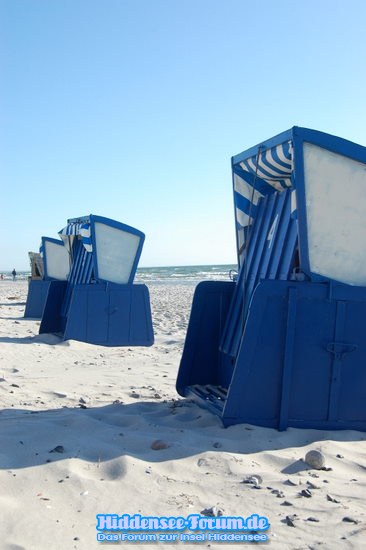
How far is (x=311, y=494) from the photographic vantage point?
10.2 feet

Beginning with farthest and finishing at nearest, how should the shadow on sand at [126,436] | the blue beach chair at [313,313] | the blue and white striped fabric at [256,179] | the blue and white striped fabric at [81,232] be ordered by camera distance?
the blue and white striped fabric at [81,232] < the blue and white striped fabric at [256,179] < the blue beach chair at [313,313] < the shadow on sand at [126,436]

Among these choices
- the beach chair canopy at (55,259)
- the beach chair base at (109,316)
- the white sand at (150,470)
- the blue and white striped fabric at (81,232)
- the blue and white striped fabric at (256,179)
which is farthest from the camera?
the beach chair canopy at (55,259)

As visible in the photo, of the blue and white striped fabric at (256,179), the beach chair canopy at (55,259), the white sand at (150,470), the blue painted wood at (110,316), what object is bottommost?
the white sand at (150,470)

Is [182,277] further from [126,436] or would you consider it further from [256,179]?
[126,436]

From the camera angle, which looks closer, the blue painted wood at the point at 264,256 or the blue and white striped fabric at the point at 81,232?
the blue painted wood at the point at 264,256

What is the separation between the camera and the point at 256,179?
5445 millimetres

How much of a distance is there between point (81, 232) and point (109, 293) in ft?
3.92

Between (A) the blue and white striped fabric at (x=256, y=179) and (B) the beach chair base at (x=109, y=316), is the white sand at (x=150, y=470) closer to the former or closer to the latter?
(A) the blue and white striped fabric at (x=256, y=179)

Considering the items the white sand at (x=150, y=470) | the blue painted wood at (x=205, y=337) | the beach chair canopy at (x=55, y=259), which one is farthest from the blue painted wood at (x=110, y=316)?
the blue painted wood at (x=205, y=337)

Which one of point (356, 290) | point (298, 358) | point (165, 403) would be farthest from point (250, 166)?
point (165, 403)

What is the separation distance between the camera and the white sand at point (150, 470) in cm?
267

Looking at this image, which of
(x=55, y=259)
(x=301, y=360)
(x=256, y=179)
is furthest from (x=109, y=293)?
(x=301, y=360)

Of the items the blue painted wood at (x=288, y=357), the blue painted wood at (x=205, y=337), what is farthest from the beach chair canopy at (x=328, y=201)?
the blue painted wood at (x=205, y=337)

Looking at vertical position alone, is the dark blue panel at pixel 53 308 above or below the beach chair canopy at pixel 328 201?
below
